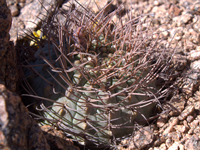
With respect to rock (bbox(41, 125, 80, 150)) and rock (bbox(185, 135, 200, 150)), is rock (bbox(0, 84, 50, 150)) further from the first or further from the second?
A: rock (bbox(185, 135, 200, 150))

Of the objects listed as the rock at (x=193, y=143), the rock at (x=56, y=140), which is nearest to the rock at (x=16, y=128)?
the rock at (x=56, y=140)

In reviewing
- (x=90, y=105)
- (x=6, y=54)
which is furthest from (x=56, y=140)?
(x=6, y=54)

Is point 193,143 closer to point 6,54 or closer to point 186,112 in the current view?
point 186,112

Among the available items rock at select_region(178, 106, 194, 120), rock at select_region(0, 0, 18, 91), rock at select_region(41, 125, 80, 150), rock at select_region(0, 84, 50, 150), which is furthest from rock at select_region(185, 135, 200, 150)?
rock at select_region(0, 0, 18, 91)

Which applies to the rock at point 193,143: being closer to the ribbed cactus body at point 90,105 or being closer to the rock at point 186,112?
the rock at point 186,112

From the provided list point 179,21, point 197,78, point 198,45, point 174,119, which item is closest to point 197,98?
point 197,78

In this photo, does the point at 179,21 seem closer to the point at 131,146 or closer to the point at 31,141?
the point at 131,146
